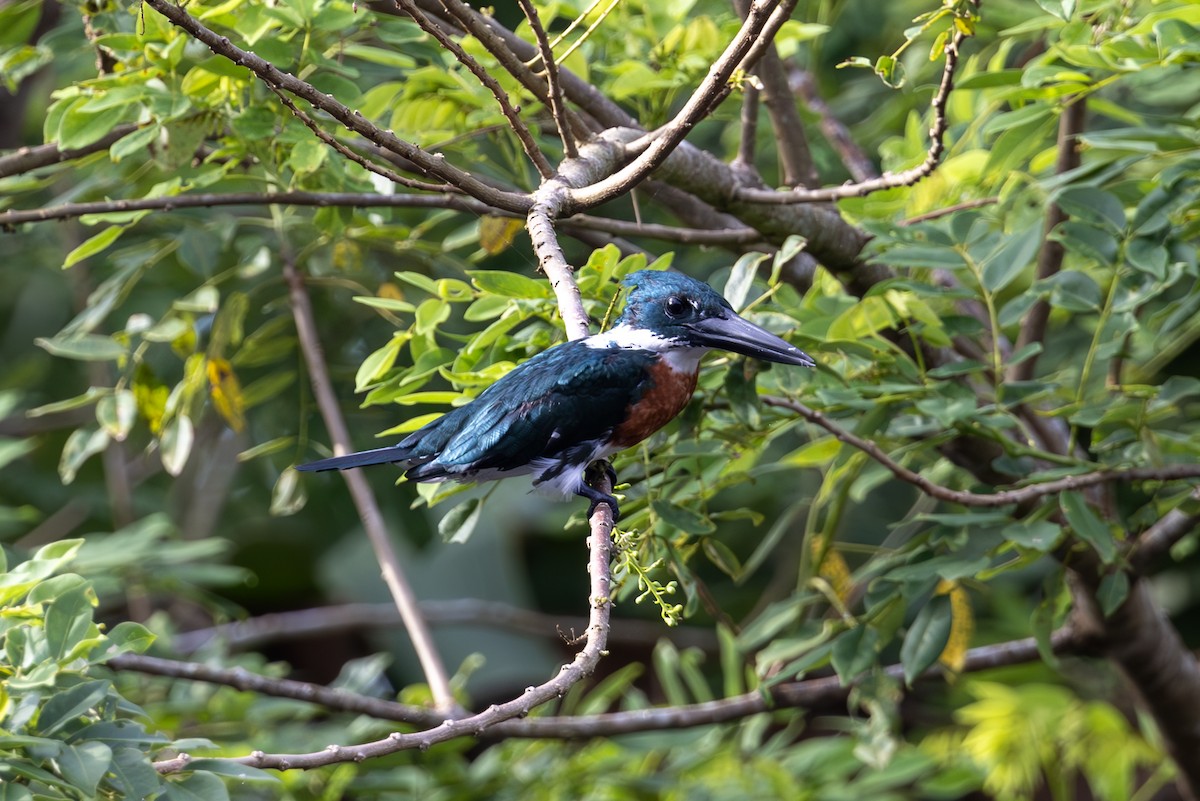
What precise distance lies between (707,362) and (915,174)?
519 mm

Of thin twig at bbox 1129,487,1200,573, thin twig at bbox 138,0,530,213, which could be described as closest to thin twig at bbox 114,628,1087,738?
thin twig at bbox 1129,487,1200,573

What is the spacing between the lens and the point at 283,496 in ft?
9.86

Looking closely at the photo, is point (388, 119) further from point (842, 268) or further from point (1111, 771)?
point (1111, 771)

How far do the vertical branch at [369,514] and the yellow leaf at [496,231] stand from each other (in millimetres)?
534

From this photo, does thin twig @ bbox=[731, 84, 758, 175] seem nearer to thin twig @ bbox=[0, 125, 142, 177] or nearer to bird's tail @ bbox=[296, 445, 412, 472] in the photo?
bird's tail @ bbox=[296, 445, 412, 472]

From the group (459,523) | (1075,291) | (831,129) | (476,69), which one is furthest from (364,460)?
(831,129)

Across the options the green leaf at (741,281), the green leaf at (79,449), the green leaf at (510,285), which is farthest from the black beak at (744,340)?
the green leaf at (79,449)

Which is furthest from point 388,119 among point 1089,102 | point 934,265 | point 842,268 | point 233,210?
point 1089,102

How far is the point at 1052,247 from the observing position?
3012 millimetres

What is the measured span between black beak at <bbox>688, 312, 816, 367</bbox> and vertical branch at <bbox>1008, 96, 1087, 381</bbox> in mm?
1011

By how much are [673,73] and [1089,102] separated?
851mm

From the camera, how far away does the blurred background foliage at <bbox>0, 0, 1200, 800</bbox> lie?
226 cm

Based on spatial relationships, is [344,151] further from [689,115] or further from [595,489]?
[595,489]

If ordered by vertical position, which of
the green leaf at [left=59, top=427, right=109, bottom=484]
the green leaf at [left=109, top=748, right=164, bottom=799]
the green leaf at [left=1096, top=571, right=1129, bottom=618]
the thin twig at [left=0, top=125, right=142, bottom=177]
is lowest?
the green leaf at [left=1096, top=571, right=1129, bottom=618]
